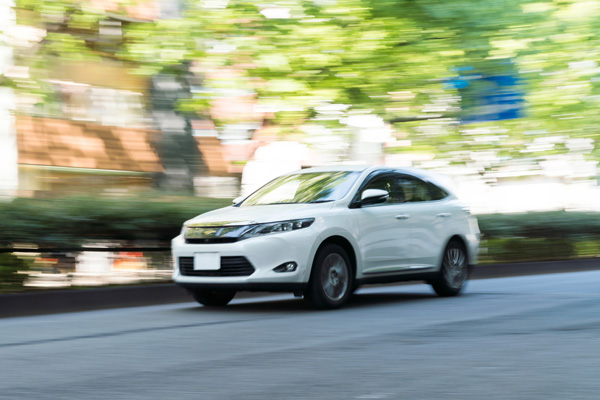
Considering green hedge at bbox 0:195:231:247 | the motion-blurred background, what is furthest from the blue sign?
green hedge at bbox 0:195:231:247

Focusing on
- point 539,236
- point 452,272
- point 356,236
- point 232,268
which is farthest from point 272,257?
point 539,236

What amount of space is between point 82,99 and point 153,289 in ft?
42.3

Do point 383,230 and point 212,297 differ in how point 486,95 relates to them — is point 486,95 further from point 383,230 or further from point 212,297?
point 212,297

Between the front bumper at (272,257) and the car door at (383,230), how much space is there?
86cm

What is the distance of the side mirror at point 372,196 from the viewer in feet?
34.2

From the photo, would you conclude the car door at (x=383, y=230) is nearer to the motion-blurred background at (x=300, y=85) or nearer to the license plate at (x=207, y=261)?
the license plate at (x=207, y=261)

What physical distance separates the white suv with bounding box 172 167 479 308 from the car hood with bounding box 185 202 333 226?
0.01 meters

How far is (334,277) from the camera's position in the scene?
10.2 meters

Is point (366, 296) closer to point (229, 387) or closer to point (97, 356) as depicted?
point (97, 356)

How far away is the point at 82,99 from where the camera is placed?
2375 cm

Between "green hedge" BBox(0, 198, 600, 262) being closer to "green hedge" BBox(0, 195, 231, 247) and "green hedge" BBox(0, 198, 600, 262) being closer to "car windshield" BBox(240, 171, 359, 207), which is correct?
"green hedge" BBox(0, 195, 231, 247)

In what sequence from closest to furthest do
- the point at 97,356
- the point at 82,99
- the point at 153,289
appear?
the point at 97,356
the point at 153,289
the point at 82,99

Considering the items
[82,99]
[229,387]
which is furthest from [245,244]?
[82,99]

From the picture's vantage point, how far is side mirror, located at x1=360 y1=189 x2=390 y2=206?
10.4 meters
